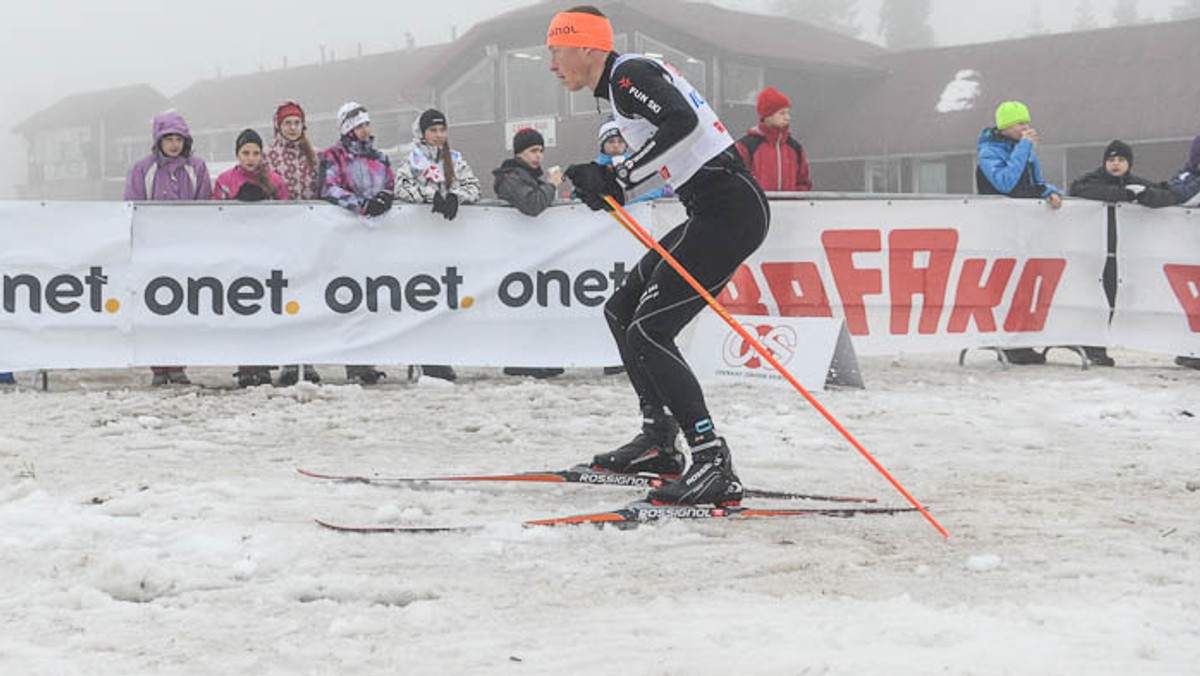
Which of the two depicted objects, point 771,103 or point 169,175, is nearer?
point 169,175

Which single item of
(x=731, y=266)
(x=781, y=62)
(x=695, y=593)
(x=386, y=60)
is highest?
(x=386, y=60)

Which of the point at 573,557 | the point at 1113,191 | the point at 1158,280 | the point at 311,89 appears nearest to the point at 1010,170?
the point at 1113,191

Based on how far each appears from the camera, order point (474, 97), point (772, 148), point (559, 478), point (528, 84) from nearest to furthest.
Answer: point (559, 478), point (772, 148), point (528, 84), point (474, 97)

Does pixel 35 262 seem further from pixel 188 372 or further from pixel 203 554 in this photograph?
pixel 203 554

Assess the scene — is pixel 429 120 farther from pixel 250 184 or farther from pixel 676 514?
pixel 676 514

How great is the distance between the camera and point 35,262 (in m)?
8.88

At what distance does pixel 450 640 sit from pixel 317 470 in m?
2.67

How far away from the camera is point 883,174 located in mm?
33062

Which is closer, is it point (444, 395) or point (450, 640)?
point (450, 640)

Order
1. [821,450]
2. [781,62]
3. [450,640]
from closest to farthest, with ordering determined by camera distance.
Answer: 1. [450,640]
2. [821,450]
3. [781,62]

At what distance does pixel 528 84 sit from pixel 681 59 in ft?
15.2

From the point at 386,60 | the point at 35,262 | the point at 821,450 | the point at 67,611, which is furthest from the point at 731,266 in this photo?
the point at 386,60

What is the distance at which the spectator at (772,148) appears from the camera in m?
10.2

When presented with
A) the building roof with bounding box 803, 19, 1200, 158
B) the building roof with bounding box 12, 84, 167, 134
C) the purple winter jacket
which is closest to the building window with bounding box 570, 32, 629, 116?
the building roof with bounding box 803, 19, 1200, 158
